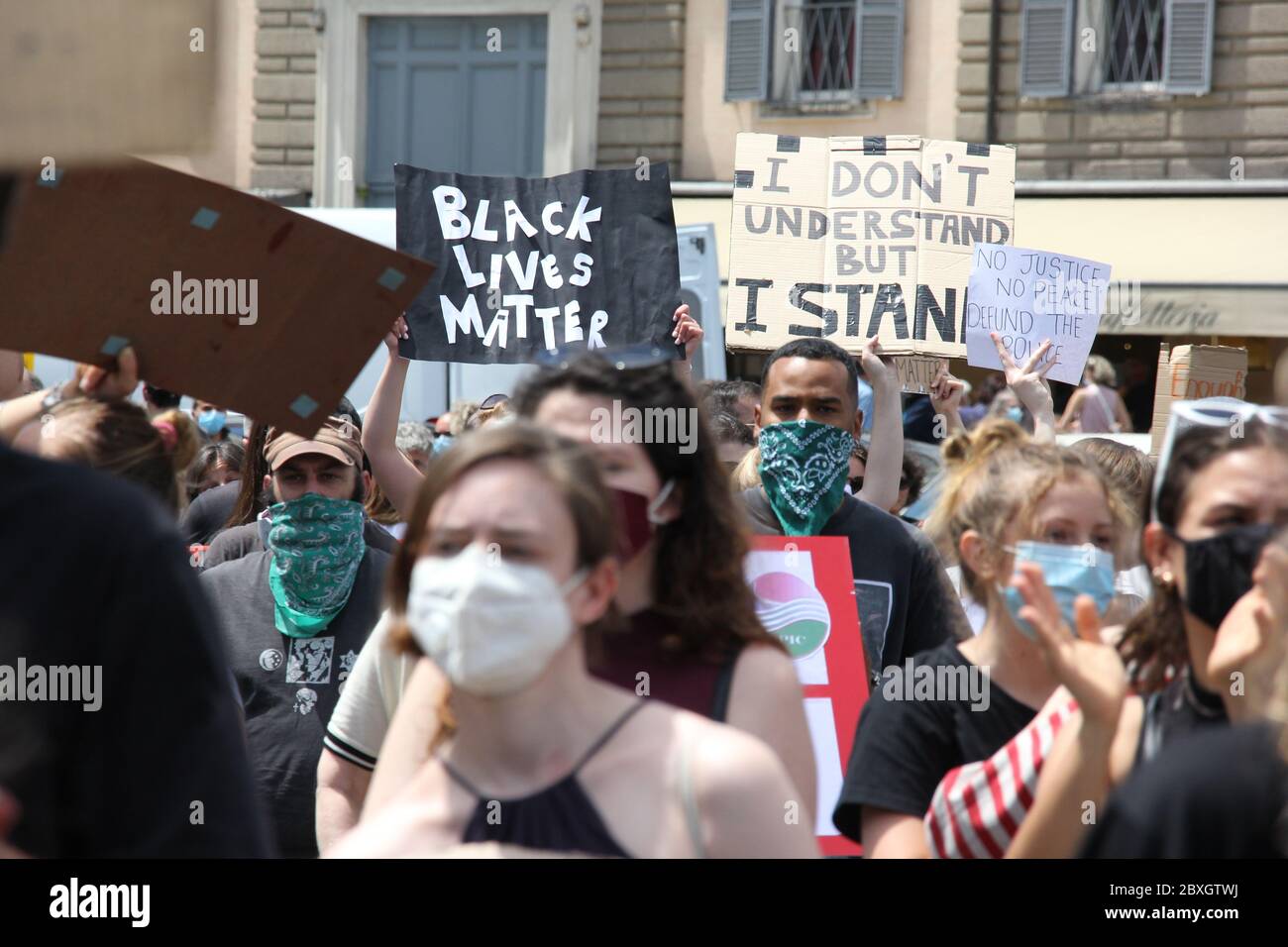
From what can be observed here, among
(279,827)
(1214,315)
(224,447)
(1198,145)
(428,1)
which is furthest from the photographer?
(428,1)

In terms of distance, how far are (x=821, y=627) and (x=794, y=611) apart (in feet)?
0.26

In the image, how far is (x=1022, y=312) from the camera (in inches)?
246

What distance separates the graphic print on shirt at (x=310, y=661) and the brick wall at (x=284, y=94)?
15023mm

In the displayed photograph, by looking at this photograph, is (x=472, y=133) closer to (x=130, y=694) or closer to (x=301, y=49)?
(x=301, y=49)

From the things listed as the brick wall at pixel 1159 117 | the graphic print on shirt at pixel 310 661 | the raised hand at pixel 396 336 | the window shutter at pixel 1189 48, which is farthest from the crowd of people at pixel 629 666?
the window shutter at pixel 1189 48

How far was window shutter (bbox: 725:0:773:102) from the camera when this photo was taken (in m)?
17.3

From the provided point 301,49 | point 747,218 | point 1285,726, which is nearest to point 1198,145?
point 301,49

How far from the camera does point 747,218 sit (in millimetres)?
6480

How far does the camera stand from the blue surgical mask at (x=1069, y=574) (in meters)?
2.92

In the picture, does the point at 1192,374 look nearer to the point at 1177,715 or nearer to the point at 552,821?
the point at 1177,715

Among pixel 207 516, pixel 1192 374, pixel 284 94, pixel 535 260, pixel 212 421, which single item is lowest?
pixel 212 421

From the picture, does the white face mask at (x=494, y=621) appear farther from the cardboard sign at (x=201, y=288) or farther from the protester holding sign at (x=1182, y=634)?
the cardboard sign at (x=201, y=288)

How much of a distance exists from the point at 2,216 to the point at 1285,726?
1388 millimetres

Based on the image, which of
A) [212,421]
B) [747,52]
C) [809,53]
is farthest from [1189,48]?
[212,421]
